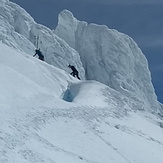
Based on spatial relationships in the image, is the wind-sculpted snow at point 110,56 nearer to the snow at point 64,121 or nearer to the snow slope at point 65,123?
the snow at point 64,121

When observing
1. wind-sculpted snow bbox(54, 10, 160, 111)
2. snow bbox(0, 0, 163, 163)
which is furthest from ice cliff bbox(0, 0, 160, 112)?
snow bbox(0, 0, 163, 163)

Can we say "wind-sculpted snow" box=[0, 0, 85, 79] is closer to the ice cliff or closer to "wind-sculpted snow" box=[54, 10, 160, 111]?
the ice cliff

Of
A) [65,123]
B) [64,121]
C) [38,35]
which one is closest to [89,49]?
[38,35]

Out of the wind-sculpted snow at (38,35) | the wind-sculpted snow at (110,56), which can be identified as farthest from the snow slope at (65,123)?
the wind-sculpted snow at (110,56)

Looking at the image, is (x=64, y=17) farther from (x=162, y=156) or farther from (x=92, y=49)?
(x=162, y=156)

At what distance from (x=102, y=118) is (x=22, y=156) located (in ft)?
43.3

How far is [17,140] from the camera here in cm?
1523

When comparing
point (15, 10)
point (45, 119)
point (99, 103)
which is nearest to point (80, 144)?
point (45, 119)

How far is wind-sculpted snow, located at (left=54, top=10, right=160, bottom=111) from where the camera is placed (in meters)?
65.1

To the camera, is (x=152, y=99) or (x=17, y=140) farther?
(x=152, y=99)

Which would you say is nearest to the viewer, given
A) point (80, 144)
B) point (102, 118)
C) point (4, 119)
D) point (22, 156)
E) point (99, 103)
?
point (22, 156)

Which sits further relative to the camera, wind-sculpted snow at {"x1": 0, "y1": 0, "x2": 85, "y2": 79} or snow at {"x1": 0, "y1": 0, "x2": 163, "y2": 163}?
wind-sculpted snow at {"x1": 0, "y1": 0, "x2": 85, "y2": 79}

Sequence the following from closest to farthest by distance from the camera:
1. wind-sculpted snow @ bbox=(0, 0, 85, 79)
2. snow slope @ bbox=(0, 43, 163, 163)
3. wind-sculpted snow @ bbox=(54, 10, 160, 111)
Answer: snow slope @ bbox=(0, 43, 163, 163)
wind-sculpted snow @ bbox=(0, 0, 85, 79)
wind-sculpted snow @ bbox=(54, 10, 160, 111)

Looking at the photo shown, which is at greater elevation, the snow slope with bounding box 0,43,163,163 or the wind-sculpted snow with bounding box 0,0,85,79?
the wind-sculpted snow with bounding box 0,0,85,79
